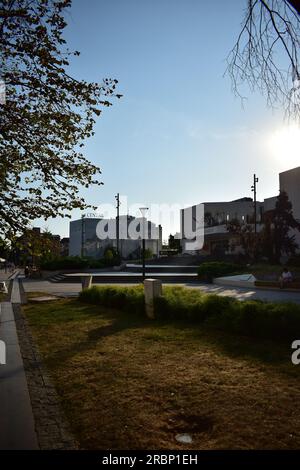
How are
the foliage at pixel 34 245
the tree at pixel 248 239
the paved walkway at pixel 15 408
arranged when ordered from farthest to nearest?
1. the tree at pixel 248 239
2. the foliage at pixel 34 245
3. the paved walkway at pixel 15 408

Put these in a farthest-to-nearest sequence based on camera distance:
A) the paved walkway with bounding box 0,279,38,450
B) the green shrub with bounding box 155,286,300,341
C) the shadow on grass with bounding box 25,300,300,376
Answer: the green shrub with bounding box 155,286,300,341 → the shadow on grass with bounding box 25,300,300,376 → the paved walkway with bounding box 0,279,38,450

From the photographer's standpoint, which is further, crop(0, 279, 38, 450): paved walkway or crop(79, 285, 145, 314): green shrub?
crop(79, 285, 145, 314): green shrub

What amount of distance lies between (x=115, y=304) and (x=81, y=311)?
44.5 inches

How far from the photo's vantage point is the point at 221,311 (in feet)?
30.1

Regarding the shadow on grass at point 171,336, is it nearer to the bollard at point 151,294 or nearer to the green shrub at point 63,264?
the bollard at point 151,294

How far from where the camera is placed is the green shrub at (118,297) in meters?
11.5

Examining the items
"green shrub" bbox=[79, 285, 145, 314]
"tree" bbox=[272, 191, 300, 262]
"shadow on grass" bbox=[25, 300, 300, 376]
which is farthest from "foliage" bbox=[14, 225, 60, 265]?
"tree" bbox=[272, 191, 300, 262]

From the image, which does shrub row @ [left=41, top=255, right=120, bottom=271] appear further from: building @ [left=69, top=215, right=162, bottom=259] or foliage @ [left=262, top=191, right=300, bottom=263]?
building @ [left=69, top=215, right=162, bottom=259]

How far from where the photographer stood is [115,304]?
1295 centimetres

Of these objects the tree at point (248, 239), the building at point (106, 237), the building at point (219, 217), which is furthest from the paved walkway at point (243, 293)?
the building at point (106, 237)

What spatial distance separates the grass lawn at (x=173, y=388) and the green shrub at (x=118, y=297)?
2644 millimetres

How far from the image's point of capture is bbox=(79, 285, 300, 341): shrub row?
7.59 meters

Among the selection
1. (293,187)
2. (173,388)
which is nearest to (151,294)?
(173,388)

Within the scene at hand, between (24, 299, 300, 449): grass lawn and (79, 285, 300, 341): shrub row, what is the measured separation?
14.4 inches
